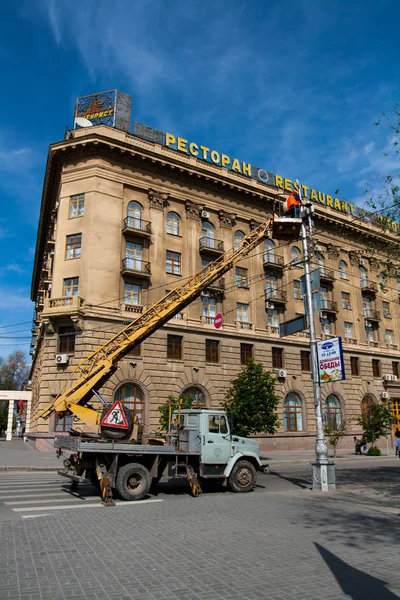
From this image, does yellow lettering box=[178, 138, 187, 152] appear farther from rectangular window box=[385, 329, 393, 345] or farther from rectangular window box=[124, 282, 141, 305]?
rectangular window box=[385, 329, 393, 345]

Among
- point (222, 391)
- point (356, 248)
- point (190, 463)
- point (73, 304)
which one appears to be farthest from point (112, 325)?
point (356, 248)

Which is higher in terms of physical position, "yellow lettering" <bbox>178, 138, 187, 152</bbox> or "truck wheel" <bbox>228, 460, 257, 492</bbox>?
"yellow lettering" <bbox>178, 138, 187, 152</bbox>

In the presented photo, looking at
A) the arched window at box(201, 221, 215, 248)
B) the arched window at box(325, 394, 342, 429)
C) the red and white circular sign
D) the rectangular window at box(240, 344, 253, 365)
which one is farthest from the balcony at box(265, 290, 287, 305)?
the arched window at box(325, 394, 342, 429)

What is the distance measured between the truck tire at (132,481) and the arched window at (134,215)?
878 inches

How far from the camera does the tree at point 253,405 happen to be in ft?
90.4

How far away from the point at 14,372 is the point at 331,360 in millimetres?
91374

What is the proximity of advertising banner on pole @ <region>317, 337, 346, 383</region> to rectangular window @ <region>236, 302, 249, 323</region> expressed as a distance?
784 inches

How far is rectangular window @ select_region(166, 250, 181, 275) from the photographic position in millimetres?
33938

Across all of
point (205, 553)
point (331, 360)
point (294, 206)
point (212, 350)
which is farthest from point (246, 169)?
point (205, 553)

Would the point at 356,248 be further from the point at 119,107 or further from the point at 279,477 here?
the point at 279,477

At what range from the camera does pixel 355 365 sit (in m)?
43.2

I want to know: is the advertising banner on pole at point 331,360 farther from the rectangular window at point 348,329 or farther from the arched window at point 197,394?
the rectangular window at point 348,329

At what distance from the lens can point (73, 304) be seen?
28766mm

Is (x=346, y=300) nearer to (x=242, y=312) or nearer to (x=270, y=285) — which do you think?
(x=270, y=285)
